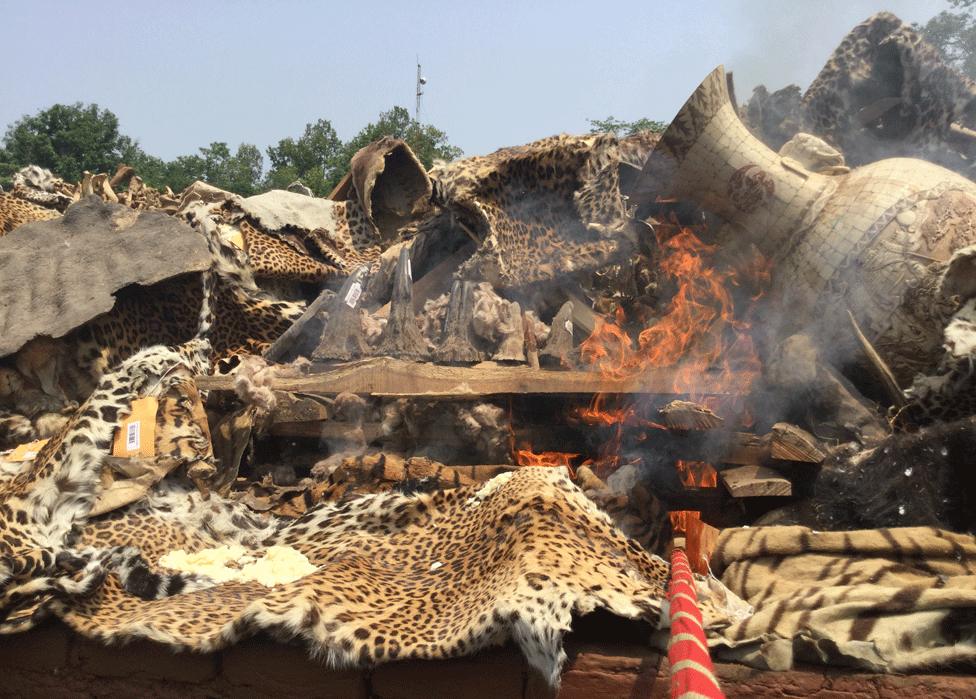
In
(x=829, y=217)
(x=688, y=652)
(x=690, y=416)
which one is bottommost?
(x=688, y=652)

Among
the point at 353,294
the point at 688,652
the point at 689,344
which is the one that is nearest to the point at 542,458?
the point at 689,344

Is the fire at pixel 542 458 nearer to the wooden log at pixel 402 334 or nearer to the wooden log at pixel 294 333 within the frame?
the wooden log at pixel 402 334

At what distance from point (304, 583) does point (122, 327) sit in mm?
3444

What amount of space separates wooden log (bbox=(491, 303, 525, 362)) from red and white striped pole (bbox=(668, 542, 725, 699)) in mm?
2355

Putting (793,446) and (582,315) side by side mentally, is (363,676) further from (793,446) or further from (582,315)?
(582,315)

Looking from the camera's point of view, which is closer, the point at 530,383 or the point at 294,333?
the point at 530,383

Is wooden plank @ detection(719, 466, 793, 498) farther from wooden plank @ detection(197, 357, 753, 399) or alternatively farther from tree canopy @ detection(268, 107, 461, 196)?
tree canopy @ detection(268, 107, 461, 196)

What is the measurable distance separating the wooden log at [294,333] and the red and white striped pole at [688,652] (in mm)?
3594

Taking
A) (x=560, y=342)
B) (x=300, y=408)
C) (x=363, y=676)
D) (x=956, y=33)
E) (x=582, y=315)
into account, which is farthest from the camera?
(x=956, y=33)

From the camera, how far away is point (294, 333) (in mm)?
5520

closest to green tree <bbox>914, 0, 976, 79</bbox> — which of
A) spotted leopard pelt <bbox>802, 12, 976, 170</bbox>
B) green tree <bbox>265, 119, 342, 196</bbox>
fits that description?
spotted leopard pelt <bbox>802, 12, 976, 170</bbox>

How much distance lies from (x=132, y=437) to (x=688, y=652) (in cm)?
300

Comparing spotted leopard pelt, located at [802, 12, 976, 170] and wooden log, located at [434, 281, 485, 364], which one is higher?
spotted leopard pelt, located at [802, 12, 976, 170]

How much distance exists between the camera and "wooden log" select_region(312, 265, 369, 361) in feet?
16.2
